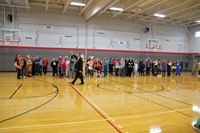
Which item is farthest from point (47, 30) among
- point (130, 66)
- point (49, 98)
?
point (49, 98)

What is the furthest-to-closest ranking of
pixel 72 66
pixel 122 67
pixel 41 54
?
pixel 41 54
pixel 122 67
pixel 72 66

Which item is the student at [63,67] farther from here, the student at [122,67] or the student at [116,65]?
the student at [122,67]

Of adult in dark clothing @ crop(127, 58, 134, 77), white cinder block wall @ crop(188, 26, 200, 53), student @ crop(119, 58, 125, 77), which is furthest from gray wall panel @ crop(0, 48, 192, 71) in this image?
white cinder block wall @ crop(188, 26, 200, 53)

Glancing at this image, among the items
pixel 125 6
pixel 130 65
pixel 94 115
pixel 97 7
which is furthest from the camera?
pixel 125 6

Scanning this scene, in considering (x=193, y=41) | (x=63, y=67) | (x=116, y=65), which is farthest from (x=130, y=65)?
(x=193, y=41)

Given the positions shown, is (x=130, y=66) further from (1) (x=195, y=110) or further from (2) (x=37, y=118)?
(2) (x=37, y=118)

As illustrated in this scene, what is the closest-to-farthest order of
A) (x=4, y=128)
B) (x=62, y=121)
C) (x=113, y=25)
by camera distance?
1. (x=4, y=128)
2. (x=62, y=121)
3. (x=113, y=25)

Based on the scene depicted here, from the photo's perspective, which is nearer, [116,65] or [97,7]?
[97,7]

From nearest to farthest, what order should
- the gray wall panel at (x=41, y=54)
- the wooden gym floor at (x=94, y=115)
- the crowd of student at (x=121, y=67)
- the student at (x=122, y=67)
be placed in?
the wooden gym floor at (x=94, y=115) → the crowd of student at (x=121, y=67) → the student at (x=122, y=67) → the gray wall panel at (x=41, y=54)

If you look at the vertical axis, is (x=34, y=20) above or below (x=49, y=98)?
above

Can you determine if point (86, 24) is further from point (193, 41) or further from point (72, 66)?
point (193, 41)

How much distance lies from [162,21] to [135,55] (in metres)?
4.88

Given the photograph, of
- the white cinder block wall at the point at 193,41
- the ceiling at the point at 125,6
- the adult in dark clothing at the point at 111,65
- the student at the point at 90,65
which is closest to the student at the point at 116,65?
the adult in dark clothing at the point at 111,65

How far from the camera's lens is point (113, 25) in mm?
19078
